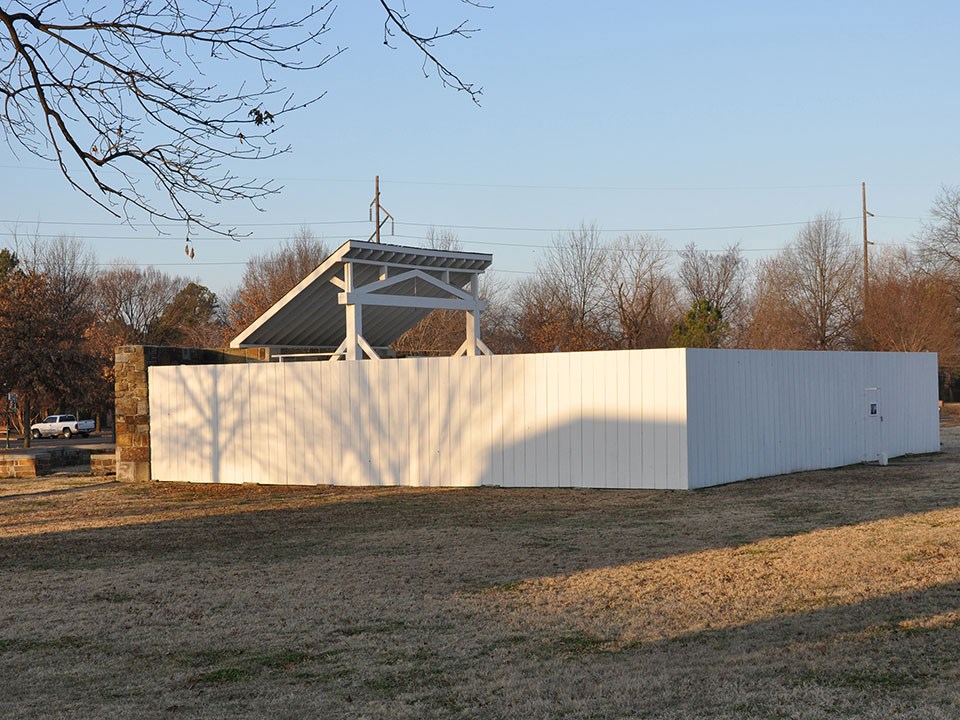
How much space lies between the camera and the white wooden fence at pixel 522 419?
1625 cm

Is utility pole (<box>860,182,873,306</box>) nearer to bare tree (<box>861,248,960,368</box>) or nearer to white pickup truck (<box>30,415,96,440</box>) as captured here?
bare tree (<box>861,248,960,368</box>)

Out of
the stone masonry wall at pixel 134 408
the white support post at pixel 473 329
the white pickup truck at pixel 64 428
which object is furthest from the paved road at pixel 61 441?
the white support post at pixel 473 329

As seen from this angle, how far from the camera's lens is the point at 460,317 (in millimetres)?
48562

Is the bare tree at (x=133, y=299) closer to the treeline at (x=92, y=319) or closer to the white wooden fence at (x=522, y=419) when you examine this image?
the treeline at (x=92, y=319)

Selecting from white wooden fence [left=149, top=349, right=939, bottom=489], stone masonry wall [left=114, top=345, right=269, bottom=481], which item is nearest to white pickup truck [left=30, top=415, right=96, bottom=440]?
stone masonry wall [left=114, top=345, right=269, bottom=481]

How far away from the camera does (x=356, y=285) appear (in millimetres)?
20562

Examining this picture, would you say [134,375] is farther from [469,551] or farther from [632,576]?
[632,576]

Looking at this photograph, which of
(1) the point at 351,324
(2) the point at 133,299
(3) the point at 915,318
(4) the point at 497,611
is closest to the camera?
(4) the point at 497,611

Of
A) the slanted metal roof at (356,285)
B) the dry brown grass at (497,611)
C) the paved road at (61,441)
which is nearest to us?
the dry brown grass at (497,611)

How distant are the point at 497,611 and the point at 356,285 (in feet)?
42.3

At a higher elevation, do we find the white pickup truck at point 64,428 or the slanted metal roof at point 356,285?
the slanted metal roof at point 356,285

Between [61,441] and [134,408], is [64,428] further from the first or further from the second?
[134,408]

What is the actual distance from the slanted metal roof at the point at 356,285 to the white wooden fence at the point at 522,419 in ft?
6.87

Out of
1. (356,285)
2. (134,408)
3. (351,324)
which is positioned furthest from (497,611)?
(134,408)
